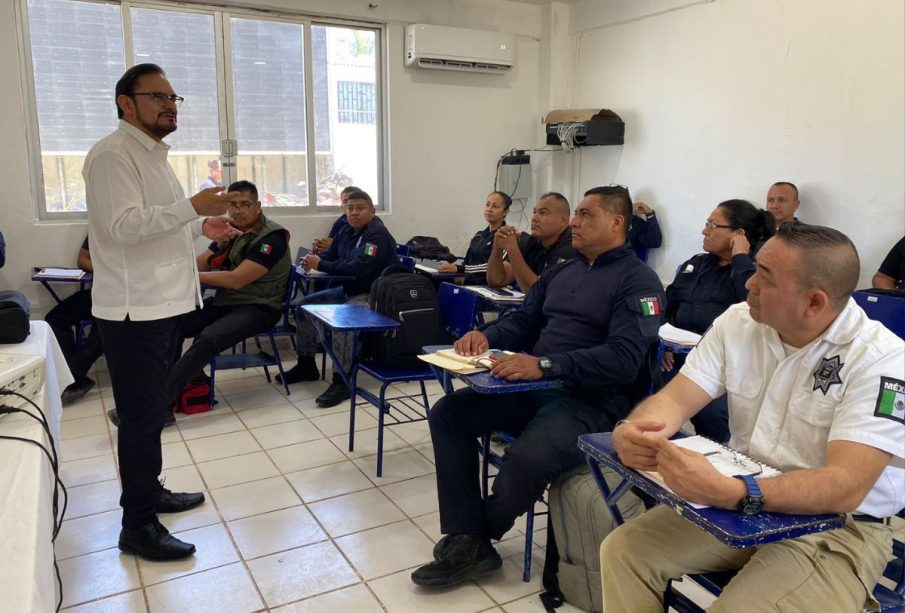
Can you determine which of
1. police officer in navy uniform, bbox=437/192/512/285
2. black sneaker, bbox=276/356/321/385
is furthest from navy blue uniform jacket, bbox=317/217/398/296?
black sneaker, bbox=276/356/321/385

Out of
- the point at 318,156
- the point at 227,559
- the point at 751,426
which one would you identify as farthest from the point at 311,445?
the point at 318,156

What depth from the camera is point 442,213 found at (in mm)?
6059

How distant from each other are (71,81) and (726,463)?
16.2 ft

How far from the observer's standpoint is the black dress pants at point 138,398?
7.12 feet

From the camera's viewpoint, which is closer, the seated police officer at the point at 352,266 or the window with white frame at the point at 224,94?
the seated police officer at the point at 352,266

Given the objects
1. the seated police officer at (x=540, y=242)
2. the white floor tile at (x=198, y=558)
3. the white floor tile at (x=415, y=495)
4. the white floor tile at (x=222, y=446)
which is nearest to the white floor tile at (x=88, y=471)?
the white floor tile at (x=222, y=446)

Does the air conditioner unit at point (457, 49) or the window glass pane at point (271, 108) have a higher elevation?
the air conditioner unit at point (457, 49)

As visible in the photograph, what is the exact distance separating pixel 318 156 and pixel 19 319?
376 cm

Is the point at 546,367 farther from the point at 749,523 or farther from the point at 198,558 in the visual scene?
the point at 198,558

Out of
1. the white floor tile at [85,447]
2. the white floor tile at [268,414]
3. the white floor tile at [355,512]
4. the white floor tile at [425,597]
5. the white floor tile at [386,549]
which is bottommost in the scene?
the white floor tile at [268,414]

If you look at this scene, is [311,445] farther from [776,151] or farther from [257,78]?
[776,151]

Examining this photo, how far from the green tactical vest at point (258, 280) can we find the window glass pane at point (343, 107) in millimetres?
1580

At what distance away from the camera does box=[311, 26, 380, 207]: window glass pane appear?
552 centimetres

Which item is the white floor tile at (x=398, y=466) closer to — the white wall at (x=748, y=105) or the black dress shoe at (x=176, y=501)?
the black dress shoe at (x=176, y=501)
